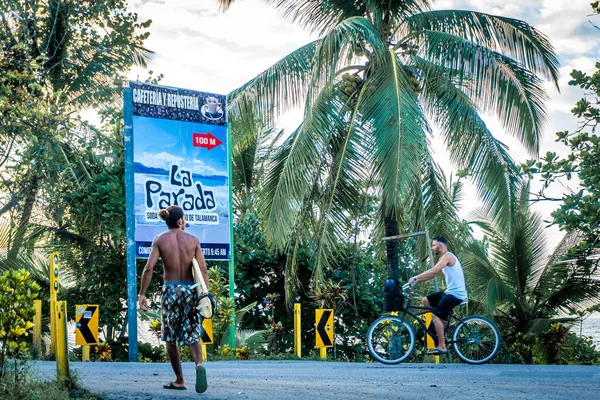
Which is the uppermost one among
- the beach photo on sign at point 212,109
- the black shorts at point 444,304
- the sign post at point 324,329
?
the beach photo on sign at point 212,109

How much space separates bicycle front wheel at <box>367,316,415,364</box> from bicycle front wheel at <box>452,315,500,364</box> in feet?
2.28

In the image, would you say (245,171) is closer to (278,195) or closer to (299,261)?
(299,261)

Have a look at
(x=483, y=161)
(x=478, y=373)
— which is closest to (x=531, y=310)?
(x=483, y=161)

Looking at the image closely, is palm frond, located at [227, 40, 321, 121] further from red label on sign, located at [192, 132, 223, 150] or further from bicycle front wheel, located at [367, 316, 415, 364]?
bicycle front wheel, located at [367, 316, 415, 364]

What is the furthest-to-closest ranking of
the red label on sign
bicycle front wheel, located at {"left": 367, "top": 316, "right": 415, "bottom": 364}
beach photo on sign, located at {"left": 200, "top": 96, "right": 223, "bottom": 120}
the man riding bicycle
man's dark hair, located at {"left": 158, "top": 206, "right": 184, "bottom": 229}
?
beach photo on sign, located at {"left": 200, "top": 96, "right": 223, "bottom": 120} < the red label on sign < bicycle front wheel, located at {"left": 367, "top": 316, "right": 415, "bottom": 364} < the man riding bicycle < man's dark hair, located at {"left": 158, "top": 206, "right": 184, "bottom": 229}

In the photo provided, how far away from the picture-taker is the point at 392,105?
15227mm

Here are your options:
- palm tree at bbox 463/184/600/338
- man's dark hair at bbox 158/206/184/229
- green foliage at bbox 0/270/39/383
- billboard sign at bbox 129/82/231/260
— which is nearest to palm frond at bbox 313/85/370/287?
billboard sign at bbox 129/82/231/260

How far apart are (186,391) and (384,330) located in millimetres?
5206

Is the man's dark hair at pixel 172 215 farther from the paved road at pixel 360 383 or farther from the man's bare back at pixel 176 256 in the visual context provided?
the paved road at pixel 360 383

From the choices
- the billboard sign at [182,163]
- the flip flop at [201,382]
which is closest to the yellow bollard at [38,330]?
the billboard sign at [182,163]

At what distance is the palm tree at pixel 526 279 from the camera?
19.8 meters

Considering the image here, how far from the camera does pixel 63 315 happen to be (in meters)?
8.00

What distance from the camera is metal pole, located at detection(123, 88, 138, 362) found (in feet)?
52.3

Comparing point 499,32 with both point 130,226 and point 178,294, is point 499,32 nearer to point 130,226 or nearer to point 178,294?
point 130,226
